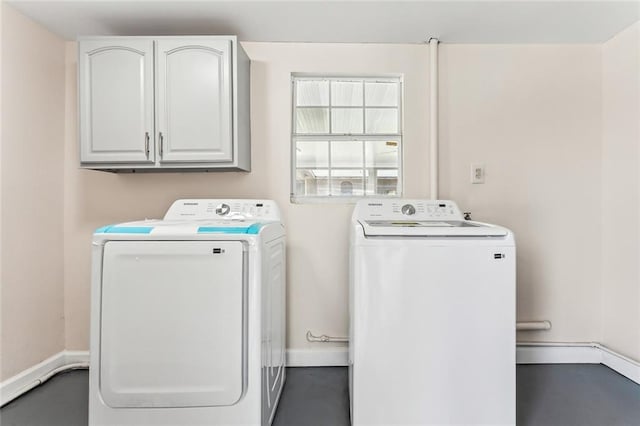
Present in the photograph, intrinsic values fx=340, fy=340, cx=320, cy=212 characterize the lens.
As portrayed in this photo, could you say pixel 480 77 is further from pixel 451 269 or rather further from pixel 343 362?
pixel 343 362

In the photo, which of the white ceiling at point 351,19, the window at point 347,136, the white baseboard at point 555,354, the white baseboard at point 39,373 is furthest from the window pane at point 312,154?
the white baseboard at point 39,373

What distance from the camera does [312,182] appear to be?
2355 millimetres

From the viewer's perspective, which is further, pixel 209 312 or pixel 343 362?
pixel 343 362

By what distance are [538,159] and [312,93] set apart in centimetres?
158

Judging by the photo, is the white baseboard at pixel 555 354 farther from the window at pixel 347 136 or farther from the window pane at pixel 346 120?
the window pane at pixel 346 120

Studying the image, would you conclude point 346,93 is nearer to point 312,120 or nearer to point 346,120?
point 346,120

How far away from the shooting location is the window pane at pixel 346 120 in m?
2.38

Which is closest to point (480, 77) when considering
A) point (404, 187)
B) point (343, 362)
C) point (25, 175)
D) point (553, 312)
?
point (404, 187)

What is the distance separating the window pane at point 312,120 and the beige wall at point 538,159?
0.79 metres

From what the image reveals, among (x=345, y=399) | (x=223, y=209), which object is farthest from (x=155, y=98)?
(x=345, y=399)

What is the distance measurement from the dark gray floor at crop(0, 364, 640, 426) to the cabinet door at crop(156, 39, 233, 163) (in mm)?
1402

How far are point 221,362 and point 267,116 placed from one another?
1535 mm

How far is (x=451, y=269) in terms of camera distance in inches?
55.0

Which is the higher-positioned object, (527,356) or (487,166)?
(487,166)
